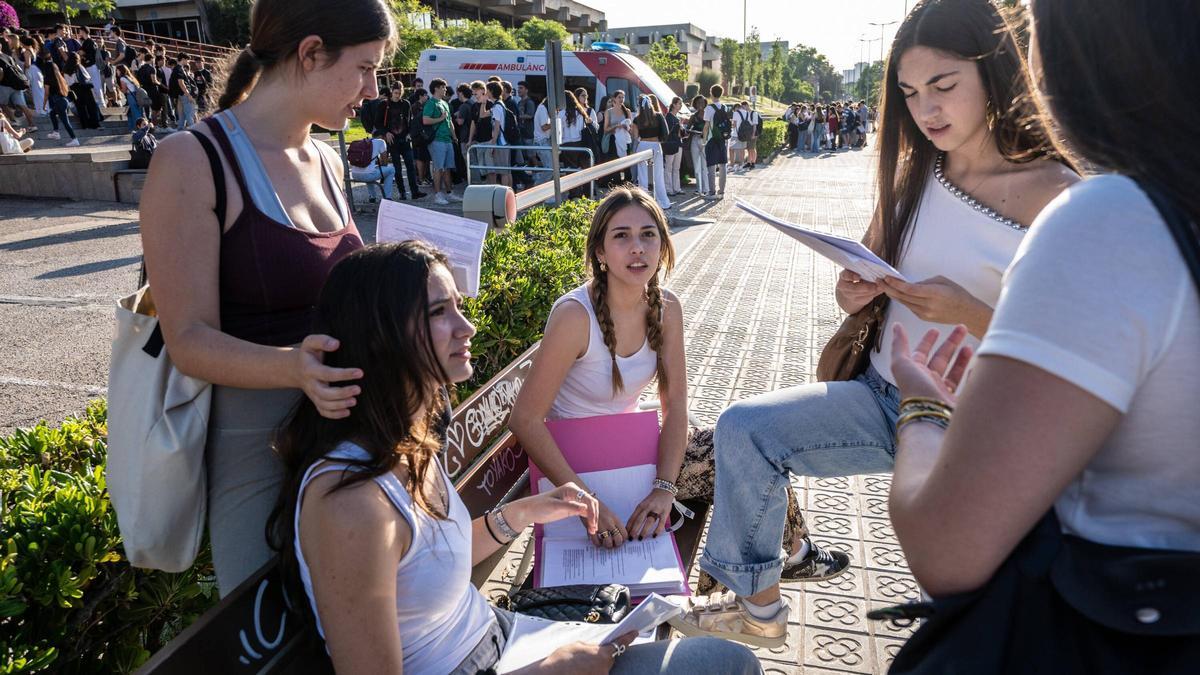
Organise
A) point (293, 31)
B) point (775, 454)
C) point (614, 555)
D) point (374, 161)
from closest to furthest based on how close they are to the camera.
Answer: point (293, 31) < point (775, 454) < point (614, 555) < point (374, 161)

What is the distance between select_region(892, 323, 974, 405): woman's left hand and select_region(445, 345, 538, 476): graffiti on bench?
1321mm

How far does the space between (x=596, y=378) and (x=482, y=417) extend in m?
0.44

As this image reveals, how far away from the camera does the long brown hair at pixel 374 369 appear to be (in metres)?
1.65

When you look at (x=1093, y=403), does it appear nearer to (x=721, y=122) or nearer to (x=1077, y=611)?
(x=1077, y=611)

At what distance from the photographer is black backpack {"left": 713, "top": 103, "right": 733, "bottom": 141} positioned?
49.6 feet

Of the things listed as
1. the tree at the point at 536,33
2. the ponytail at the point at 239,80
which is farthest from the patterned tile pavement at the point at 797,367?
the tree at the point at 536,33

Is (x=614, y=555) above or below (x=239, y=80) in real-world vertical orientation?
below

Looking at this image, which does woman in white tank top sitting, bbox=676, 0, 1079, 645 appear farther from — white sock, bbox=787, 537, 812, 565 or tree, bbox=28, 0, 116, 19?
tree, bbox=28, 0, 116, 19

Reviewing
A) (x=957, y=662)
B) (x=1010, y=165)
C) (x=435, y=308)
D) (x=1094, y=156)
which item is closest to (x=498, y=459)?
(x=435, y=308)

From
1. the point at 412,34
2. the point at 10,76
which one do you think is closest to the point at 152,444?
the point at 10,76

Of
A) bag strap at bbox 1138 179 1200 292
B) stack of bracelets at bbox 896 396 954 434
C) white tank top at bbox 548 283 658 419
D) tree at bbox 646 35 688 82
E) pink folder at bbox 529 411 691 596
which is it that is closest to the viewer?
bag strap at bbox 1138 179 1200 292

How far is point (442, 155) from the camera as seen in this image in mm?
13797

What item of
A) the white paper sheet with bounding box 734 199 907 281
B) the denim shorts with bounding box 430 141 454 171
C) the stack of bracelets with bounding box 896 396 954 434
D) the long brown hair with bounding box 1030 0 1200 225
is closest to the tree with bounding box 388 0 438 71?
the denim shorts with bounding box 430 141 454 171

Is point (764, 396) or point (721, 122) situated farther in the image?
point (721, 122)
